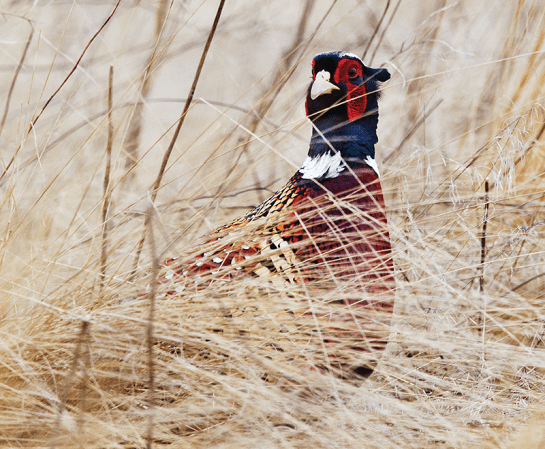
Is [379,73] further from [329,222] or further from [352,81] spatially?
[329,222]

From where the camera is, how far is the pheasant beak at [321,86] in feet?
5.21

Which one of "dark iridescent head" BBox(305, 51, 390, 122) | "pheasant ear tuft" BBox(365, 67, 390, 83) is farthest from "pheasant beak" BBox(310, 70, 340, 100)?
"pheasant ear tuft" BBox(365, 67, 390, 83)

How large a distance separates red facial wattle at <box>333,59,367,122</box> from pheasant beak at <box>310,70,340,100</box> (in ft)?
0.09

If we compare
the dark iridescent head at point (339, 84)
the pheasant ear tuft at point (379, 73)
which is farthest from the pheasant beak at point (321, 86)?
the pheasant ear tuft at point (379, 73)

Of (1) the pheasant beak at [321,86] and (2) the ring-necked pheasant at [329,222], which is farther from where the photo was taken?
(1) the pheasant beak at [321,86]

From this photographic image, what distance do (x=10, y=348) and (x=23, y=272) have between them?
0.70 ft

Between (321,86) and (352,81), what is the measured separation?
11 cm

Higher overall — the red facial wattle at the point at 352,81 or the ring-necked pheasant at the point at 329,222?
the red facial wattle at the point at 352,81

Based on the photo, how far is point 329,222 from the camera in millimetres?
1451

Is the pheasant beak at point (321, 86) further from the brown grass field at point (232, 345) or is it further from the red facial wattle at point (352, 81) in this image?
the brown grass field at point (232, 345)

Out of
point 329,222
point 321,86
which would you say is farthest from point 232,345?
point 321,86

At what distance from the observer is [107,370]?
3.96 feet

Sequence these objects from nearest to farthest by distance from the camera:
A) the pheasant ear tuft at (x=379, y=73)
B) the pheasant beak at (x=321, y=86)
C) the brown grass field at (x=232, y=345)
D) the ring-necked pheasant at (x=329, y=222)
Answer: the brown grass field at (x=232, y=345)
the ring-necked pheasant at (x=329, y=222)
the pheasant beak at (x=321, y=86)
the pheasant ear tuft at (x=379, y=73)

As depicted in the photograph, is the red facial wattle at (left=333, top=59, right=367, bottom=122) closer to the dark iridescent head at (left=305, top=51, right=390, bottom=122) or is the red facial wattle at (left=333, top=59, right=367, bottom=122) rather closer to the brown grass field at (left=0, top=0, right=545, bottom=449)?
the dark iridescent head at (left=305, top=51, right=390, bottom=122)
